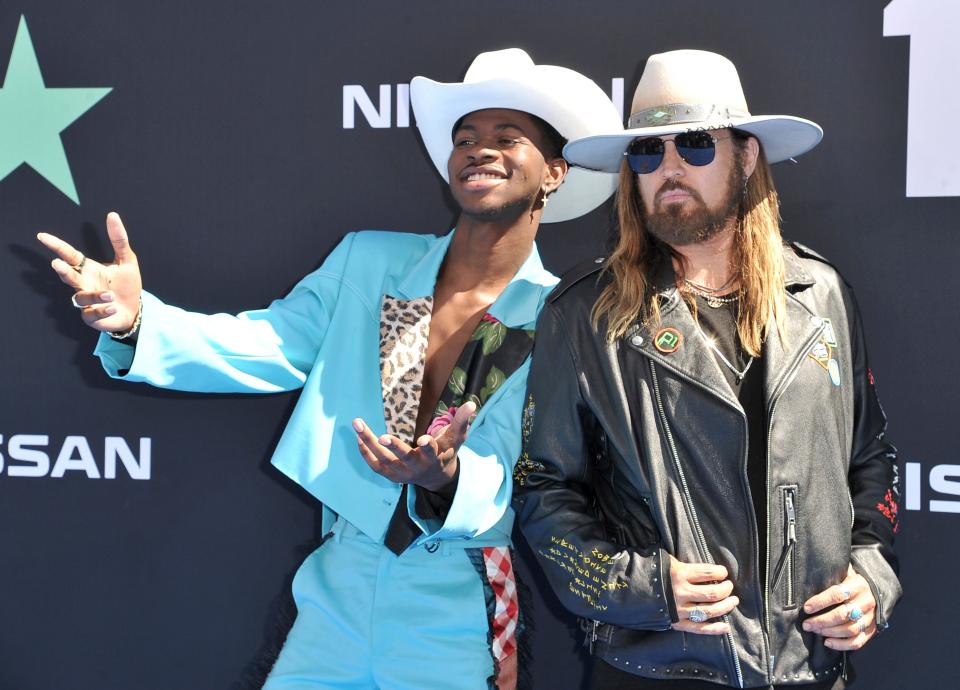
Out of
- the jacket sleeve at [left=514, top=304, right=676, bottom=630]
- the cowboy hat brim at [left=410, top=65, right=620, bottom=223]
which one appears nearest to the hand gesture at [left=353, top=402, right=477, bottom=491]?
the jacket sleeve at [left=514, top=304, right=676, bottom=630]

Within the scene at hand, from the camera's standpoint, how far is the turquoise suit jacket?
2.38m

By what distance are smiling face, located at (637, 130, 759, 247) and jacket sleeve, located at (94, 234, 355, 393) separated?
875mm

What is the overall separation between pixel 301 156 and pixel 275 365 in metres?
0.82

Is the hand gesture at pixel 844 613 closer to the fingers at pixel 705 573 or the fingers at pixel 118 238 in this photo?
the fingers at pixel 705 573

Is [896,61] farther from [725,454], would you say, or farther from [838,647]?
[838,647]

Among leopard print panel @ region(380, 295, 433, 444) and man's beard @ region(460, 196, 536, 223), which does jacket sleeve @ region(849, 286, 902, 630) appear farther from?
leopard print panel @ region(380, 295, 433, 444)

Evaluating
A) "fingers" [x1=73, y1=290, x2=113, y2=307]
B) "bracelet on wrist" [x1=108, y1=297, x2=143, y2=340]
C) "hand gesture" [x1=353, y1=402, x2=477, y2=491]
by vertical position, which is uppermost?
"fingers" [x1=73, y1=290, x2=113, y2=307]

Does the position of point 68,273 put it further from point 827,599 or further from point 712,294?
point 827,599

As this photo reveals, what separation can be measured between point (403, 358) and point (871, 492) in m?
1.11

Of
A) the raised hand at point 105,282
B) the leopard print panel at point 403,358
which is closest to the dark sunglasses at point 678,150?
the leopard print panel at point 403,358

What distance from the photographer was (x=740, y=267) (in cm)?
225

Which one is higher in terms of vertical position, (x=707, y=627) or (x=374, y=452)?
(x=374, y=452)

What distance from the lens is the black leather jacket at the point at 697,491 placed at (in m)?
2.06

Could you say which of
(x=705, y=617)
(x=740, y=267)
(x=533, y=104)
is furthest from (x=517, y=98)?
(x=705, y=617)
